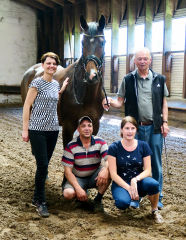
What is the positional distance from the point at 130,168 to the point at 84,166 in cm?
47

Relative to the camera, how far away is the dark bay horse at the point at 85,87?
2924mm

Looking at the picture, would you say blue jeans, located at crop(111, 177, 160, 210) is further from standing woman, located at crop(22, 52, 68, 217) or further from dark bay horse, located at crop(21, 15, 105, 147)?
dark bay horse, located at crop(21, 15, 105, 147)

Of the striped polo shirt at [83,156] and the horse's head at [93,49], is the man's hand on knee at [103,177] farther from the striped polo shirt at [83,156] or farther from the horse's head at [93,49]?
the horse's head at [93,49]

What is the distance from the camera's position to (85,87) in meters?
Answer: 3.13

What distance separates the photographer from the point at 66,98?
10.8 feet

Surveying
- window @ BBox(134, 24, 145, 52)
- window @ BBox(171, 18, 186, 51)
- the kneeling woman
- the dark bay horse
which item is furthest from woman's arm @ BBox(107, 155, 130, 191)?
window @ BBox(134, 24, 145, 52)

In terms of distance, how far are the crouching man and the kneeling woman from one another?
0.13 meters

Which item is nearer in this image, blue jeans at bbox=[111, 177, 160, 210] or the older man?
blue jeans at bbox=[111, 177, 160, 210]

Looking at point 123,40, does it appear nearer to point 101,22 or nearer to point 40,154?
point 101,22

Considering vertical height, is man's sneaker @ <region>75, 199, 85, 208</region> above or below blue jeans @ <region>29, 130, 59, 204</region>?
below

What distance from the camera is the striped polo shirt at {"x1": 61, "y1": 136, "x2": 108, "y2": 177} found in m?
2.71

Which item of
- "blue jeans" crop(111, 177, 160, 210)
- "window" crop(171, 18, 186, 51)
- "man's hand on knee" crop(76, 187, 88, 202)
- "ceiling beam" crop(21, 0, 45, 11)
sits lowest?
"man's hand on knee" crop(76, 187, 88, 202)

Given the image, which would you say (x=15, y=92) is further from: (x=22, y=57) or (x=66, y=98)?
(x=66, y=98)

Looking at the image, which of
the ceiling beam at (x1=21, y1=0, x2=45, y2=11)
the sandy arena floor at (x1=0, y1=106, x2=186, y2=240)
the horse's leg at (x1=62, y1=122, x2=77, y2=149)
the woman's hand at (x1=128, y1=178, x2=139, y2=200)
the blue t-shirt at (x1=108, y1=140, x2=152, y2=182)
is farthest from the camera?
the ceiling beam at (x1=21, y1=0, x2=45, y2=11)
